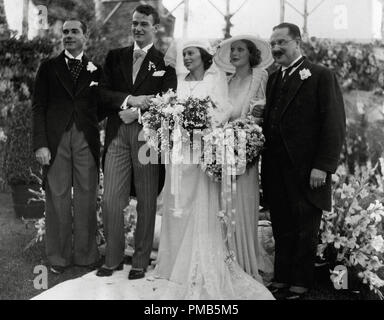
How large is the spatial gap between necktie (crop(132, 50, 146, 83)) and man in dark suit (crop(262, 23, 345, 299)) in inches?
51.8

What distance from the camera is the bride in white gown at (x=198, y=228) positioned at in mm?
4324

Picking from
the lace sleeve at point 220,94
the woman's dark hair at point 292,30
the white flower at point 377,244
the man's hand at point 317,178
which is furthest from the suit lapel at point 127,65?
the white flower at point 377,244

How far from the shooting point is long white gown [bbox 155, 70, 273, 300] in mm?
4293

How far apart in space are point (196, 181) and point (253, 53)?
1.49 meters

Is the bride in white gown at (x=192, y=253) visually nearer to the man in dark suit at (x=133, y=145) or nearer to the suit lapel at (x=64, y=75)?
the man in dark suit at (x=133, y=145)

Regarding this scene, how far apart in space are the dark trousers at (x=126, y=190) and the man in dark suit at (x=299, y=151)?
4.16 feet

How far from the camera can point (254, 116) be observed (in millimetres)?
4750

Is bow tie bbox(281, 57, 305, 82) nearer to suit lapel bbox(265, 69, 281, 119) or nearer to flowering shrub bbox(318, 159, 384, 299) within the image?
suit lapel bbox(265, 69, 281, 119)

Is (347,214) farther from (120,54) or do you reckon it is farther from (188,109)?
(120,54)

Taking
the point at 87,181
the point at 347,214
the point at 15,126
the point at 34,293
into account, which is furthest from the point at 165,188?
the point at 15,126

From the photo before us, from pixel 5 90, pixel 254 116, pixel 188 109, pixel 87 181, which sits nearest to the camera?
pixel 188 109

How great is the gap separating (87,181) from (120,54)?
1417 millimetres

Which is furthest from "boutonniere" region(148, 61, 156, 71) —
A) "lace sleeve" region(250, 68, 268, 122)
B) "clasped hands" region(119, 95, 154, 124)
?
"lace sleeve" region(250, 68, 268, 122)
